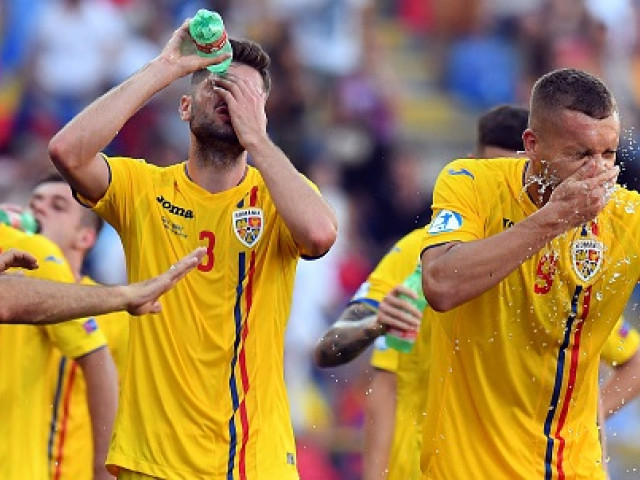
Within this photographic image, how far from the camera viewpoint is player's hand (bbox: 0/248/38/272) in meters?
5.66

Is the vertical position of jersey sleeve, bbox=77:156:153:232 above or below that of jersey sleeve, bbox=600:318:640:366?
above

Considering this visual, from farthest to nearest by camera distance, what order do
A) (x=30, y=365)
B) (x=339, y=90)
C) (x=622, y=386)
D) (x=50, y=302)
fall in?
1. (x=339, y=90)
2. (x=622, y=386)
3. (x=30, y=365)
4. (x=50, y=302)

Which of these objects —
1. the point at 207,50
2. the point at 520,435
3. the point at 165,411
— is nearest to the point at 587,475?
the point at 520,435

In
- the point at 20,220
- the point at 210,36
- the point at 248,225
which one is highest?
the point at 210,36

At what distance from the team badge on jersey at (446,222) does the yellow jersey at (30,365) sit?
217 cm

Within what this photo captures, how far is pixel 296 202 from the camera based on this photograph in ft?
19.4

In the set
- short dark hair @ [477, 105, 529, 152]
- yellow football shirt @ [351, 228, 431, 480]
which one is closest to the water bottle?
yellow football shirt @ [351, 228, 431, 480]

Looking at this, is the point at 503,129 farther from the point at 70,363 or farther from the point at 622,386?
the point at 70,363

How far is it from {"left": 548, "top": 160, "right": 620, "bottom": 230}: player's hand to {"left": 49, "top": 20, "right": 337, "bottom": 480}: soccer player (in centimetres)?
102

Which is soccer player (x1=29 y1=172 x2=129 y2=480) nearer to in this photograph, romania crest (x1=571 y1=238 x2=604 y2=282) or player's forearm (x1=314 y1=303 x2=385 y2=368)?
player's forearm (x1=314 y1=303 x2=385 y2=368)

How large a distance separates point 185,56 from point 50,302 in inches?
51.9

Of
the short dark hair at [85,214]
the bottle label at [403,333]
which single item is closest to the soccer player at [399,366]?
the bottle label at [403,333]

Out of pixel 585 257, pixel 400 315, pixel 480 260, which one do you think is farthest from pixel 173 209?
pixel 585 257

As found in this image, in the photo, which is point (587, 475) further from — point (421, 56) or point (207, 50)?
point (421, 56)
